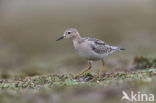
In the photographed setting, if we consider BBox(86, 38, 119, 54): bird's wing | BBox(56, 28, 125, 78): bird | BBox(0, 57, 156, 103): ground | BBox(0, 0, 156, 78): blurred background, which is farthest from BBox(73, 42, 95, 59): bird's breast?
BBox(0, 0, 156, 78): blurred background

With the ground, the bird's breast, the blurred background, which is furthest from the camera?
the blurred background

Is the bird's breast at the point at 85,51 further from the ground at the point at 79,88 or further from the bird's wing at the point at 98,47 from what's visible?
the ground at the point at 79,88

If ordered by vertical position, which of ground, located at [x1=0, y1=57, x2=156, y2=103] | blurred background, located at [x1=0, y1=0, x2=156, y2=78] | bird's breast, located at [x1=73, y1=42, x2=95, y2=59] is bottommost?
ground, located at [x1=0, y1=57, x2=156, y2=103]

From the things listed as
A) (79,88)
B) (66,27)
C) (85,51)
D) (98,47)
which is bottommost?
(79,88)

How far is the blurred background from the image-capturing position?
3004 centimetres

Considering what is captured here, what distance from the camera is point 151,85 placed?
10758mm

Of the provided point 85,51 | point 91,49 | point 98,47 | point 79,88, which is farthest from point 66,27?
point 79,88

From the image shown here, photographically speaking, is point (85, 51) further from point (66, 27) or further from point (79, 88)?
point (66, 27)

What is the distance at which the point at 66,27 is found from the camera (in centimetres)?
3578

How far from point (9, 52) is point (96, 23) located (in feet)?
30.5

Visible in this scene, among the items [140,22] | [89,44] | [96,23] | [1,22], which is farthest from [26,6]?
[89,44]

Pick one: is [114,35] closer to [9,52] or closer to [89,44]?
[9,52]

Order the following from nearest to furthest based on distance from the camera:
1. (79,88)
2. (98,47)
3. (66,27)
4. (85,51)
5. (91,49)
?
1. (79,88)
2. (85,51)
3. (91,49)
4. (98,47)
5. (66,27)

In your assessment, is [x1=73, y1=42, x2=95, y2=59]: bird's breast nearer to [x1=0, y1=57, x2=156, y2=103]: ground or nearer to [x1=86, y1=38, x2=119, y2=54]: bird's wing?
[x1=86, y1=38, x2=119, y2=54]: bird's wing
